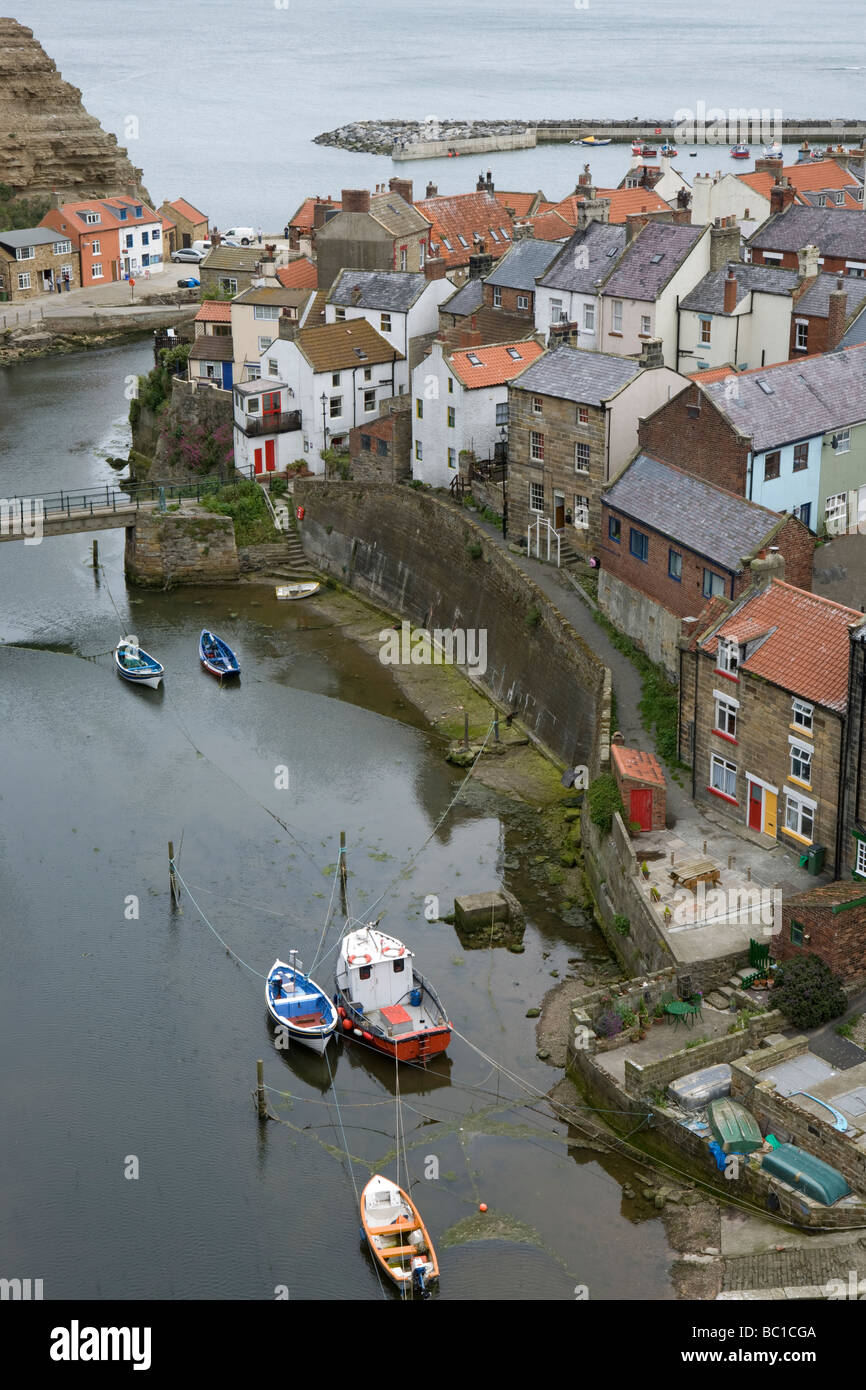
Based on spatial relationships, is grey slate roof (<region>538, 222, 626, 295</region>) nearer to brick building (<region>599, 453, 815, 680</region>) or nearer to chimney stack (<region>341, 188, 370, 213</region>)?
chimney stack (<region>341, 188, 370, 213</region>)

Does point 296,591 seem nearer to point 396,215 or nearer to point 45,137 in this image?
point 396,215

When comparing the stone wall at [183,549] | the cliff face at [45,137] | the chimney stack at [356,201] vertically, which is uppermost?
the cliff face at [45,137]

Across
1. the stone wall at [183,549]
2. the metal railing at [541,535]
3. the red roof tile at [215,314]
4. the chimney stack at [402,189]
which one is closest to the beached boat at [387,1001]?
the metal railing at [541,535]

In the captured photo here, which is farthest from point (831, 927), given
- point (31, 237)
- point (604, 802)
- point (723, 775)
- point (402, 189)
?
point (31, 237)

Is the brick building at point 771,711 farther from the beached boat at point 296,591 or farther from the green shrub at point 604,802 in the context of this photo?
the beached boat at point 296,591

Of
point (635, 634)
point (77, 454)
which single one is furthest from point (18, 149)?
point (635, 634)

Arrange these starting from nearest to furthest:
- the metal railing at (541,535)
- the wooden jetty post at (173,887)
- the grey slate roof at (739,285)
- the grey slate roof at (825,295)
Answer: the wooden jetty post at (173,887) → the metal railing at (541,535) → the grey slate roof at (825,295) → the grey slate roof at (739,285)
